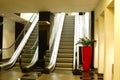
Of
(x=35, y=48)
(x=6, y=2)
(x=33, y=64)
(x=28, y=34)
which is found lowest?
(x=33, y=64)

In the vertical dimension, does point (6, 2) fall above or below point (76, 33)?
above

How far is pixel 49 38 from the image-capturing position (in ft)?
Answer: 37.3

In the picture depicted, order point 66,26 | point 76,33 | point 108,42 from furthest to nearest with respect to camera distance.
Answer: point 66,26, point 76,33, point 108,42

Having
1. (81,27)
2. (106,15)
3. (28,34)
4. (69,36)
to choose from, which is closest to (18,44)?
(28,34)

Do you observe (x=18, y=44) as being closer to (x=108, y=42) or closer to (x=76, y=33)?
(x=76, y=33)

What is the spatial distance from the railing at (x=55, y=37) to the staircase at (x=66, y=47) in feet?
1.12

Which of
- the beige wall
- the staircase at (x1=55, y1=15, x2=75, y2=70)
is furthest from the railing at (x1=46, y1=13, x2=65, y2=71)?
the beige wall

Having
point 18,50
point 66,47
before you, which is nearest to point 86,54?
point 66,47

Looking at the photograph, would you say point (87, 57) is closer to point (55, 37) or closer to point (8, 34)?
point (55, 37)

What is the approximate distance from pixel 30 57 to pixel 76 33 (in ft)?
10.1

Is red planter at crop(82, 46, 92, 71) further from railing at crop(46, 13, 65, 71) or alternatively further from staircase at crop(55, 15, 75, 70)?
railing at crop(46, 13, 65, 71)

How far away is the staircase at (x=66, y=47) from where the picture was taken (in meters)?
10.8

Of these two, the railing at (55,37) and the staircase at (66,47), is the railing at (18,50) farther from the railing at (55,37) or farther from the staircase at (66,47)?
the staircase at (66,47)

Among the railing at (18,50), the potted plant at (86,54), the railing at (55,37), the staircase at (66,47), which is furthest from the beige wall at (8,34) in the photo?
the potted plant at (86,54)
